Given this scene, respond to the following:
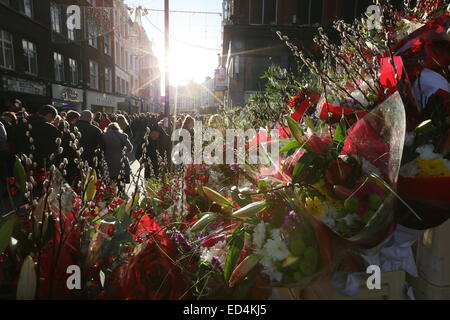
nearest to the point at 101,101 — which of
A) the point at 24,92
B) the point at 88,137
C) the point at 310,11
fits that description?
the point at 24,92

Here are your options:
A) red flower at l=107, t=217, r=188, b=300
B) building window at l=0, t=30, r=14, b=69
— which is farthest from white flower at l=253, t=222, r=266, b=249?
building window at l=0, t=30, r=14, b=69

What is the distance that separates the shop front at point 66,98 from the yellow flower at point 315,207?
66.7 feet

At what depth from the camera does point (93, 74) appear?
2609 cm

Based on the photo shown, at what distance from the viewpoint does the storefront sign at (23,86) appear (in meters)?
14.5

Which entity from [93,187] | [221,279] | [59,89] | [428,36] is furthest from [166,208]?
[59,89]

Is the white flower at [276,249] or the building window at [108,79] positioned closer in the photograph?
the white flower at [276,249]

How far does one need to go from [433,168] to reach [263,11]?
19.8 metres

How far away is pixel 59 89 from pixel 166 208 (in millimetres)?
20135

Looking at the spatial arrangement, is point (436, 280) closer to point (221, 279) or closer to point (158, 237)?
point (221, 279)

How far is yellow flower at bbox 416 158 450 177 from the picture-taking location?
963mm

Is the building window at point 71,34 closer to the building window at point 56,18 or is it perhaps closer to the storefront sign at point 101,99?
the building window at point 56,18

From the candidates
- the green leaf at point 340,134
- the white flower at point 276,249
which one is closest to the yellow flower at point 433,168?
the green leaf at point 340,134

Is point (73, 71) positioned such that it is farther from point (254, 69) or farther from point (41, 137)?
point (41, 137)

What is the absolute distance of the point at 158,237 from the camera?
116cm
